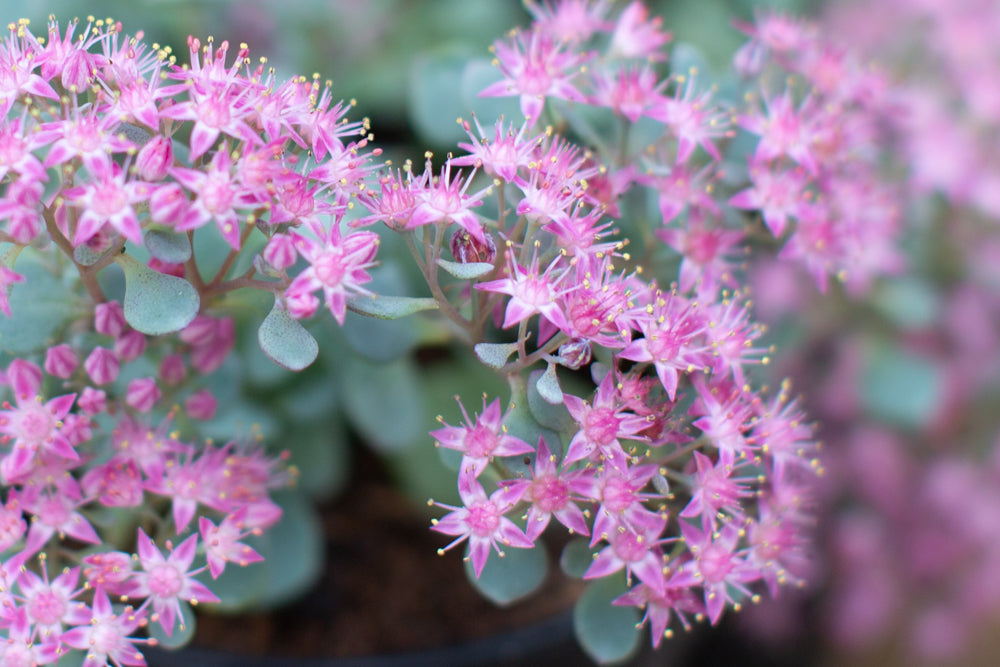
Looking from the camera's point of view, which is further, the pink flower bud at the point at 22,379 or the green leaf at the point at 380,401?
the green leaf at the point at 380,401

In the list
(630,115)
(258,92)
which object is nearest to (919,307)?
(630,115)

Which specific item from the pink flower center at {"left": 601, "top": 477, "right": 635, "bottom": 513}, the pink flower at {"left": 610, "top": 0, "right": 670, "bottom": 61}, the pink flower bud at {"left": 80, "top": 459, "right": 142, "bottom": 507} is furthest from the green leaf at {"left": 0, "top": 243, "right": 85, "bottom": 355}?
the pink flower at {"left": 610, "top": 0, "right": 670, "bottom": 61}

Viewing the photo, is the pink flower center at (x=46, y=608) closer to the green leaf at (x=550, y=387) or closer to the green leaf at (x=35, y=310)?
the green leaf at (x=35, y=310)

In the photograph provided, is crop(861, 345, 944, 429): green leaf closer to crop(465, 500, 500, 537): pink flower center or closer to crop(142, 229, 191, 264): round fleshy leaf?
crop(465, 500, 500, 537): pink flower center

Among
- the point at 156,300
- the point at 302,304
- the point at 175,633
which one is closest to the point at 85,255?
the point at 156,300

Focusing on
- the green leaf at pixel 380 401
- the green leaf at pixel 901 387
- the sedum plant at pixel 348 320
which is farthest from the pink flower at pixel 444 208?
the green leaf at pixel 901 387

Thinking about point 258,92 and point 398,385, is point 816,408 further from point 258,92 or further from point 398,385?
point 258,92
